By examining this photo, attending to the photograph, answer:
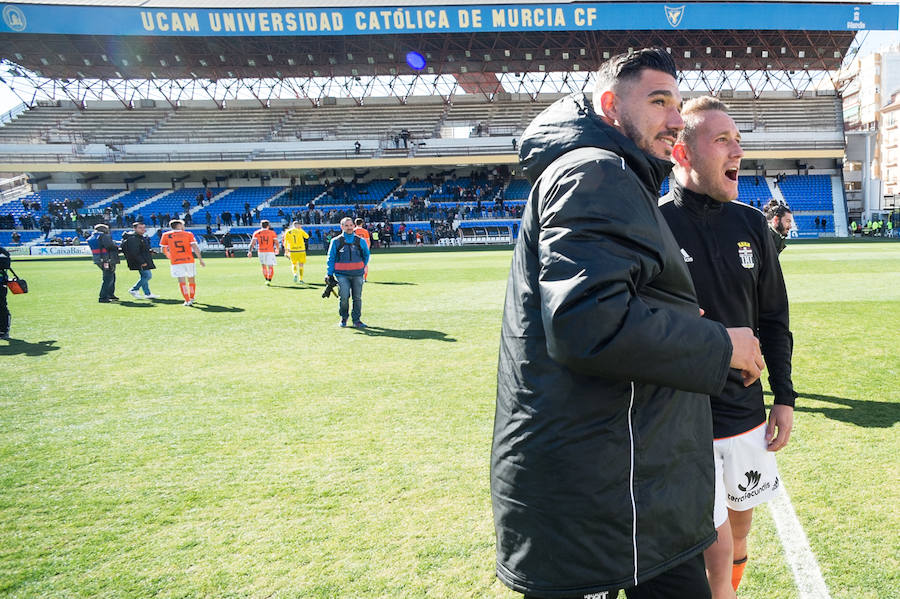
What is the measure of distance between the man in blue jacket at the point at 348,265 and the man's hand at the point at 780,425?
773 cm

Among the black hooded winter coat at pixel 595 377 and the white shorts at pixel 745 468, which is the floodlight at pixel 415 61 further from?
the black hooded winter coat at pixel 595 377

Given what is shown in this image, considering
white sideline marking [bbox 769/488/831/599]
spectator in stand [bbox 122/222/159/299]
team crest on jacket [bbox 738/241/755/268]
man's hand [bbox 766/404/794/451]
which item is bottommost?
white sideline marking [bbox 769/488/831/599]

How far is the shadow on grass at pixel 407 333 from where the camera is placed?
8680mm

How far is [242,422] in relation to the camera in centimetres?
512

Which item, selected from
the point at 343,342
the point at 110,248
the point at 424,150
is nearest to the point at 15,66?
the point at 424,150

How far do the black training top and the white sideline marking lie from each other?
37.9 inches

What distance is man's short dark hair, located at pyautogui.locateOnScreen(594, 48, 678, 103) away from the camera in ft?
5.35

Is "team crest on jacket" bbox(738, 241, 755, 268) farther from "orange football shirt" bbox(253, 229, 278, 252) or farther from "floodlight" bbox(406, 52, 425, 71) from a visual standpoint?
"floodlight" bbox(406, 52, 425, 71)

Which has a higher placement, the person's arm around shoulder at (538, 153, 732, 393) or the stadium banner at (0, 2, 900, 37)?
the stadium banner at (0, 2, 900, 37)

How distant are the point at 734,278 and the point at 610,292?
1312 mm

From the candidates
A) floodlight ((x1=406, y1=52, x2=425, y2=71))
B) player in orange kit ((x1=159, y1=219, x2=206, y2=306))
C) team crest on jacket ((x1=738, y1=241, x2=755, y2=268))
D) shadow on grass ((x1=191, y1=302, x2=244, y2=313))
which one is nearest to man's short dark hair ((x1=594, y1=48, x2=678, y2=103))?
team crest on jacket ((x1=738, y1=241, x2=755, y2=268))

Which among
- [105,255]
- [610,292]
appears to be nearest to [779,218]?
[610,292]

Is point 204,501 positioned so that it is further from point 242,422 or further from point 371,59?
point 371,59

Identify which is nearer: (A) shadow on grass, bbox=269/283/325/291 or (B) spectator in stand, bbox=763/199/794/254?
(B) spectator in stand, bbox=763/199/794/254
